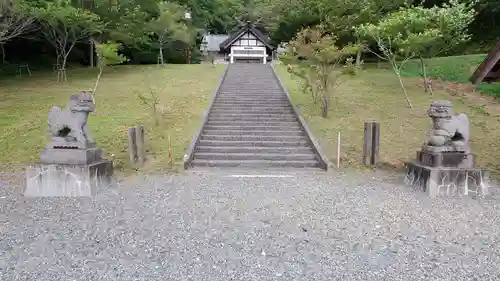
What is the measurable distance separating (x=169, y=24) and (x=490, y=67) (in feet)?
57.0

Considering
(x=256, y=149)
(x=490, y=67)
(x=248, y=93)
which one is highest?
(x=490, y=67)

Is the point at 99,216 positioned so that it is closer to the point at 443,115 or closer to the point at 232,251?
the point at 232,251

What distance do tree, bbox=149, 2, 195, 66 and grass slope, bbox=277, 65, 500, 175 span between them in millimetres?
9571

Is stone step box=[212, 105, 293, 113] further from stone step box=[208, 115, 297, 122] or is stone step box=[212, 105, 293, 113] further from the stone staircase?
stone step box=[208, 115, 297, 122]

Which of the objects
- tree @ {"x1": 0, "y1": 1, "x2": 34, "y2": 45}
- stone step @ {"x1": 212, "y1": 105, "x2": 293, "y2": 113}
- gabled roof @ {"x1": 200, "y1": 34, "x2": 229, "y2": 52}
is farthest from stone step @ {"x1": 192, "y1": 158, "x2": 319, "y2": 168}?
gabled roof @ {"x1": 200, "y1": 34, "x2": 229, "y2": 52}

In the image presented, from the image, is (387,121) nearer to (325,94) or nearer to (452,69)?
(325,94)

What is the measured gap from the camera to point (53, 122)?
6.99 meters

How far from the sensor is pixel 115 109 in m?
13.9

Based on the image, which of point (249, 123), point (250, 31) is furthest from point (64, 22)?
point (250, 31)

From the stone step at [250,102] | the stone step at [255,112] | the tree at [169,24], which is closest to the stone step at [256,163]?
the stone step at [255,112]

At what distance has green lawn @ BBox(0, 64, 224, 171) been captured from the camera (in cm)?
988

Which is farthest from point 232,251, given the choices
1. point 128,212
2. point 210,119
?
point 210,119

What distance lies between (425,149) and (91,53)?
73.6 ft

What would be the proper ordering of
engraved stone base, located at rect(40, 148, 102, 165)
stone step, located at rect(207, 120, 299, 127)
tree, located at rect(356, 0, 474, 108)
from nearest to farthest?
engraved stone base, located at rect(40, 148, 102, 165) → stone step, located at rect(207, 120, 299, 127) → tree, located at rect(356, 0, 474, 108)
